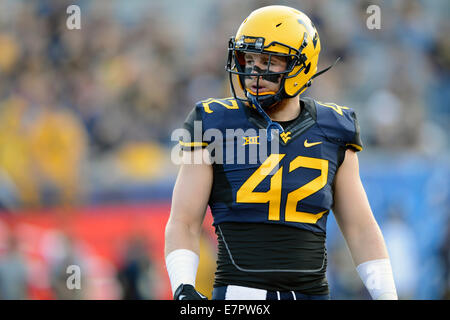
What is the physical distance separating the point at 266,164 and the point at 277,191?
0.13 metres

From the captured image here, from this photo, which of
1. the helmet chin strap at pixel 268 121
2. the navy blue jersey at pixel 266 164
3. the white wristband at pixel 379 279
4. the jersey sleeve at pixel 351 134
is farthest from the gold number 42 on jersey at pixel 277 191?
the white wristband at pixel 379 279

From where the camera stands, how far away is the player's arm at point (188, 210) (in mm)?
3031

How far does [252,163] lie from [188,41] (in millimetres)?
6998

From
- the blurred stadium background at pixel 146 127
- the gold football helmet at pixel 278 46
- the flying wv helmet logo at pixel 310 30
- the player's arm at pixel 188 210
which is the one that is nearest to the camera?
the player's arm at pixel 188 210

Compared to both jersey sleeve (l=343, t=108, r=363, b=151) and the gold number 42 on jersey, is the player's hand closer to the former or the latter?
the gold number 42 on jersey

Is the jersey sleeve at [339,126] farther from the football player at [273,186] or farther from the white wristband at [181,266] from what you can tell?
the white wristband at [181,266]

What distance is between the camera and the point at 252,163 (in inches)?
120

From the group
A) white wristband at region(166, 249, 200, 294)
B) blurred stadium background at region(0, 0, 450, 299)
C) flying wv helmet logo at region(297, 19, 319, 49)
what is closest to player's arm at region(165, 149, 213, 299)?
white wristband at region(166, 249, 200, 294)

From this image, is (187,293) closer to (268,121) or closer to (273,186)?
(273,186)

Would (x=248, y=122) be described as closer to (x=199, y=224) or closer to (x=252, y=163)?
(x=252, y=163)

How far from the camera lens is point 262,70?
3.19 m

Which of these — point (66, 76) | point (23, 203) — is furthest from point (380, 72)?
point (23, 203)

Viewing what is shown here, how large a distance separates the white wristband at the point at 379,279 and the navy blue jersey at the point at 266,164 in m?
0.30

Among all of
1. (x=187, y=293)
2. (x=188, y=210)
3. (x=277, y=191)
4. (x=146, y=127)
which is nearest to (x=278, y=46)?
(x=277, y=191)
